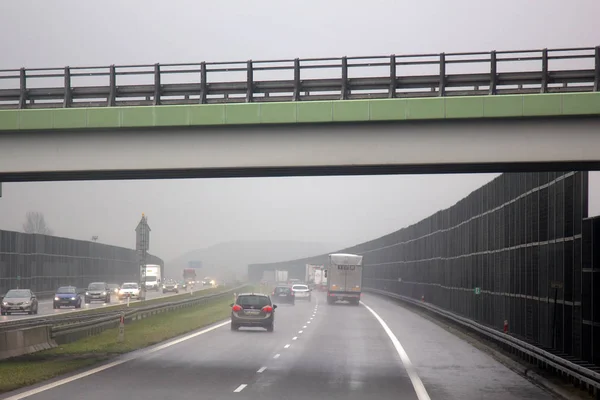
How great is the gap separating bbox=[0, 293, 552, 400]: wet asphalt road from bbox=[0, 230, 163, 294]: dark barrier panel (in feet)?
139

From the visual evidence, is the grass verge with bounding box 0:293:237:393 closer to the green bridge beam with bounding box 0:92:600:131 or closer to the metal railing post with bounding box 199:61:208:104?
the green bridge beam with bounding box 0:92:600:131

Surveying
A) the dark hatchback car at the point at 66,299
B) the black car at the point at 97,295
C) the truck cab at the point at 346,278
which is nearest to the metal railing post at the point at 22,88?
the dark hatchback car at the point at 66,299

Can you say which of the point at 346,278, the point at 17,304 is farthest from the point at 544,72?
the point at 346,278

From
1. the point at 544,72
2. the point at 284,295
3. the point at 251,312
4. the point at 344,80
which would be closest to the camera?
the point at 544,72

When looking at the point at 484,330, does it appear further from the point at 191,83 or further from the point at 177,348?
the point at 191,83

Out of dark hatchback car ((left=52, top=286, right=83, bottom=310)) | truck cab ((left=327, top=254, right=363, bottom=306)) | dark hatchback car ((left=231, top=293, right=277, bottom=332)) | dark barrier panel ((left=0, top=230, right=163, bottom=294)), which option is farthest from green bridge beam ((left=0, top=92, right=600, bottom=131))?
dark barrier panel ((left=0, top=230, right=163, bottom=294))

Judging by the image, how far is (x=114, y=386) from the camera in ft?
74.5

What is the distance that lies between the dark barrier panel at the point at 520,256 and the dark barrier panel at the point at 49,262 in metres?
36.4

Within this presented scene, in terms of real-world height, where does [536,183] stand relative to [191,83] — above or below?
below

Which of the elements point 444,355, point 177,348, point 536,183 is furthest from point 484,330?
point 177,348

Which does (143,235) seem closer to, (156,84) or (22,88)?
(22,88)

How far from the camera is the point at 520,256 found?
1337 inches

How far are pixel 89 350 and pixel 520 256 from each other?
47.0 ft

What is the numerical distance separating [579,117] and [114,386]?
1172 centimetres
